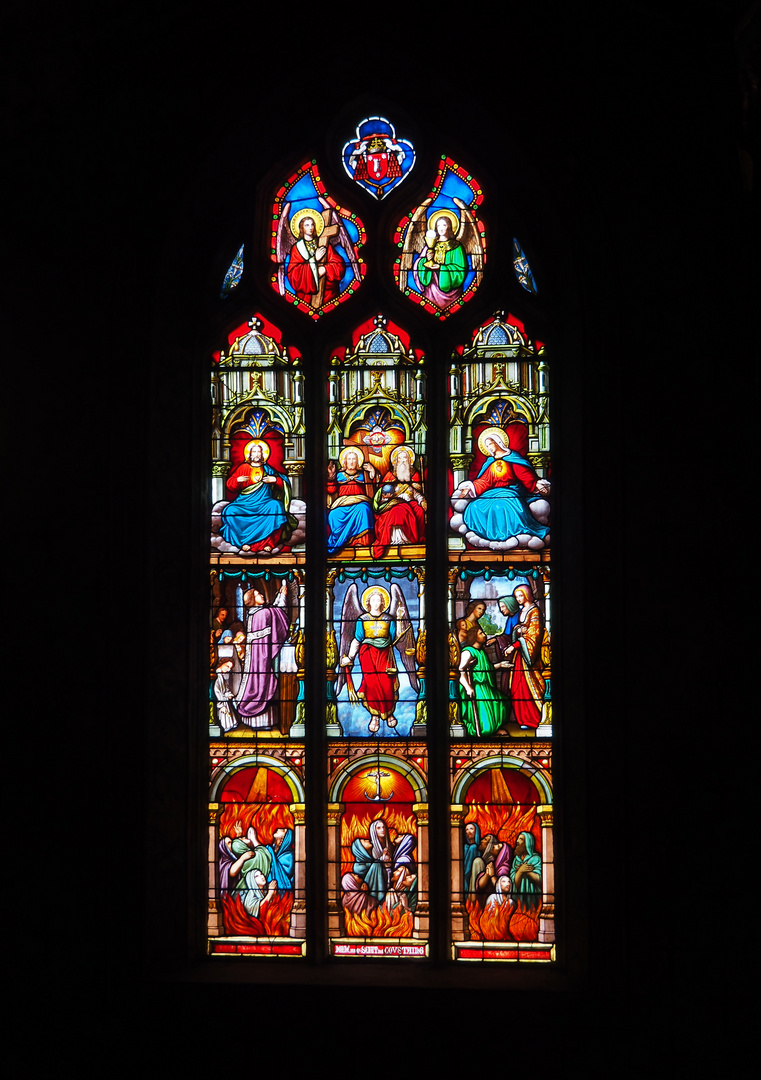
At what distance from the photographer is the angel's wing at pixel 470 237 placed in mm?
5766

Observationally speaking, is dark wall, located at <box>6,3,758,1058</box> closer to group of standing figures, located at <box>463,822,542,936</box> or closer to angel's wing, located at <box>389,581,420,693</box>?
group of standing figures, located at <box>463,822,542,936</box>

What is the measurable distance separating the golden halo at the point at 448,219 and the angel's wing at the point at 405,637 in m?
1.76

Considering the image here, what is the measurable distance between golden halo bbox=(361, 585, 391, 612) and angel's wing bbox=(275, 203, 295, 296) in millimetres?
1503

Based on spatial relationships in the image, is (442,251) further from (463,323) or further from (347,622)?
(347,622)

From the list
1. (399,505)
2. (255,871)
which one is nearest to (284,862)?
(255,871)

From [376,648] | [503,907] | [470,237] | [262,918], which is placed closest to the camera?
[503,907]

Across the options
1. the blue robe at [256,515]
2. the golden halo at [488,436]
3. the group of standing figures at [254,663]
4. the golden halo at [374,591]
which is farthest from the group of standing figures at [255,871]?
the golden halo at [488,436]

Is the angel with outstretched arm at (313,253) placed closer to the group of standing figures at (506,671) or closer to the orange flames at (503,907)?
the group of standing figures at (506,671)

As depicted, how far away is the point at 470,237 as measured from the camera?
579cm

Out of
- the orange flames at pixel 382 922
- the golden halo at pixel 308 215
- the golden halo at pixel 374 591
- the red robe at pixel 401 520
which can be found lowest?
the orange flames at pixel 382 922

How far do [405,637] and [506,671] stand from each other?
19.1 inches

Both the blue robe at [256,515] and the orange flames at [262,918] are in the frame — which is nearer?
the orange flames at [262,918]
